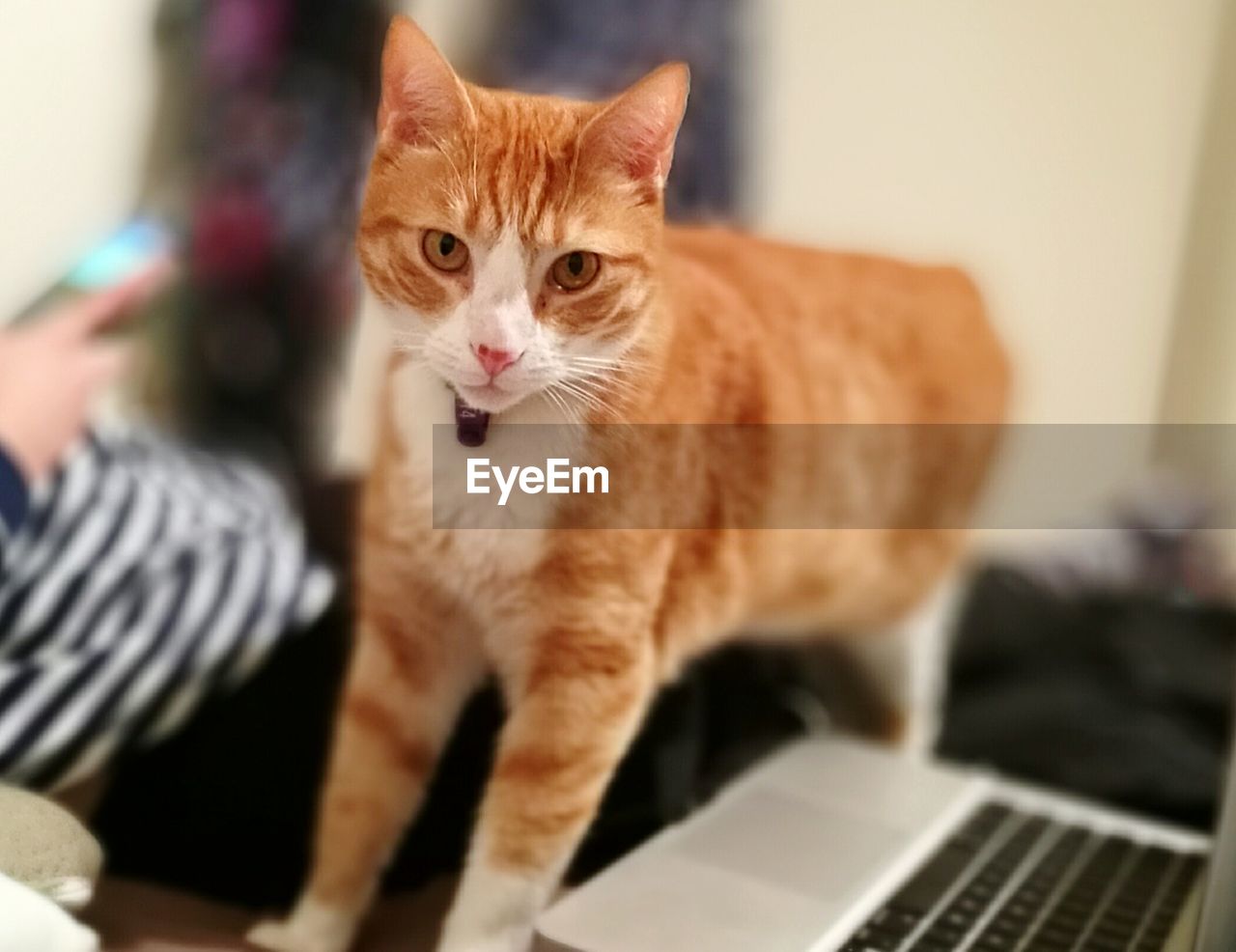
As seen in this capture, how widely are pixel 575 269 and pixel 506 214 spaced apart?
0.04 m

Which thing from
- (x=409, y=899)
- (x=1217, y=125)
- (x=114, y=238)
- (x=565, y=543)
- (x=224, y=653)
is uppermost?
(x=1217, y=125)

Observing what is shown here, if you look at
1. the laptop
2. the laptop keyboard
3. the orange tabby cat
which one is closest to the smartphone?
the orange tabby cat

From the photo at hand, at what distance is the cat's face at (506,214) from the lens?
1.89 ft

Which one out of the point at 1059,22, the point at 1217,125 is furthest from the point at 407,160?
the point at 1217,125

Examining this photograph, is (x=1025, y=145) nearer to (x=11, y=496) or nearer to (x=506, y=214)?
(x=506, y=214)

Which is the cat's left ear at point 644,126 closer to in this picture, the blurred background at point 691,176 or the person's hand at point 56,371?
the blurred background at point 691,176

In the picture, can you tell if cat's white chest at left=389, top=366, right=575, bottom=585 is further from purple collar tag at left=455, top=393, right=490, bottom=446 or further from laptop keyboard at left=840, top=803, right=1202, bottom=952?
laptop keyboard at left=840, top=803, right=1202, bottom=952

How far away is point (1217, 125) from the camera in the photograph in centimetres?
77

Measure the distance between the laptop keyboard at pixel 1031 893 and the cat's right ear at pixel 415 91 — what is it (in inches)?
20.0

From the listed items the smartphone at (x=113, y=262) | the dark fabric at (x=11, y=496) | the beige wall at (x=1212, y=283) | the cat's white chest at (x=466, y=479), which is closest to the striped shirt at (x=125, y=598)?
the dark fabric at (x=11, y=496)

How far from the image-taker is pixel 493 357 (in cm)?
58

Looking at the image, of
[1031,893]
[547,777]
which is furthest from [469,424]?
[1031,893]

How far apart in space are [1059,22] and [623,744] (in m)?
0.53

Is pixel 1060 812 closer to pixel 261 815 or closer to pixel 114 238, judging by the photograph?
pixel 261 815
